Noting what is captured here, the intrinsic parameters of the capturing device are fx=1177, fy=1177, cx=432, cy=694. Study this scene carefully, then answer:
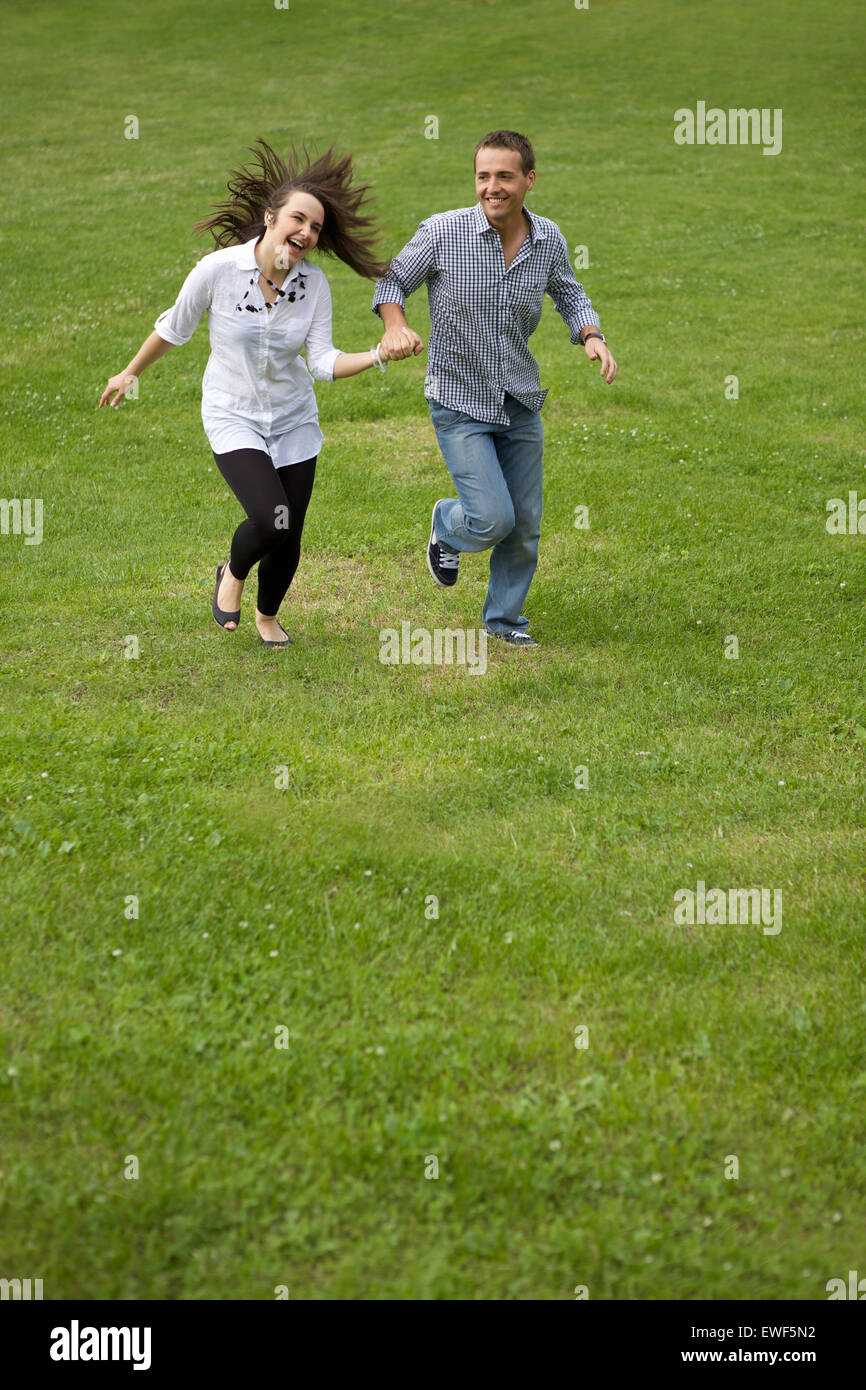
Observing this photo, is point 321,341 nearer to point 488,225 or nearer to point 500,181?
point 488,225

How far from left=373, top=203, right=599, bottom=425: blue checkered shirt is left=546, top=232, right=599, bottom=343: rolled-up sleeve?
0.02m

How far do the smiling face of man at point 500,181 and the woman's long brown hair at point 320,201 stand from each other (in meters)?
0.59

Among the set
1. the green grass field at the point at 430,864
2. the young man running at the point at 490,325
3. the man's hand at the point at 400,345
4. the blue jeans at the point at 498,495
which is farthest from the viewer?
the blue jeans at the point at 498,495

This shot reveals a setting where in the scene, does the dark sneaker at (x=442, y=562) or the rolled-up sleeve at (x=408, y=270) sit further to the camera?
the dark sneaker at (x=442, y=562)

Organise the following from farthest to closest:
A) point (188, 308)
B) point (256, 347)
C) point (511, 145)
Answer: point (256, 347) → point (188, 308) → point (511, 145)

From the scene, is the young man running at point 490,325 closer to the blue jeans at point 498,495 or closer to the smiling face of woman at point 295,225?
the blue jeans at point 498,495

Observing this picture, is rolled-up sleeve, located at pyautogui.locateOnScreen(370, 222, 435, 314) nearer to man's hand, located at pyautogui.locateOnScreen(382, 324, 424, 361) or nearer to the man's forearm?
the man's forearm

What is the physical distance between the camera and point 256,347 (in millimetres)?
6148

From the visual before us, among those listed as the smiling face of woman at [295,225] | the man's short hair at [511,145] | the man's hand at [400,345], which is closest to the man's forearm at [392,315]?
the man's hand at [400,345]

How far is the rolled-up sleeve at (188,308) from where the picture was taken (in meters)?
5.96

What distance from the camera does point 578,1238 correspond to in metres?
3.25

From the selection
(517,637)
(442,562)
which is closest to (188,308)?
(442,562)

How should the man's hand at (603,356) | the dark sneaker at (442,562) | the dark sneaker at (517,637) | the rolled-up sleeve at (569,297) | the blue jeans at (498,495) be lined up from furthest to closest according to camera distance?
the dark sneaker at (517,637), the dark sneaker at (442,562), the rolled-up sleeve at (569,297), the blue jeans at (498,495), the man's hand at (603,356)

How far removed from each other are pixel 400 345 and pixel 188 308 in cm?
115
